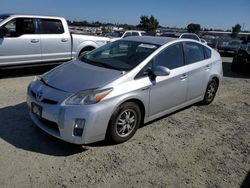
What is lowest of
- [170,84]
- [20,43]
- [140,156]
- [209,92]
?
[140,156]

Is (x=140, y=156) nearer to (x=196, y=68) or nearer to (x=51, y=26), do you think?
(x=196, y=68)

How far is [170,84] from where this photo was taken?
4.87 metres

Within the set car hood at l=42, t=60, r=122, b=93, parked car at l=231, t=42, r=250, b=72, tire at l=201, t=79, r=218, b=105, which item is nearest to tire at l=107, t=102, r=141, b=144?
car hood at l=42, t=60, r=122, b=93

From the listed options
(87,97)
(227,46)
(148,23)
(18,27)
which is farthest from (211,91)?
(148,23)

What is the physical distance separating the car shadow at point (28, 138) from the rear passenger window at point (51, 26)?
13.6ft

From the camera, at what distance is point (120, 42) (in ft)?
18.2

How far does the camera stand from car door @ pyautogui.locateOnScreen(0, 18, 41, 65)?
25.7 feet

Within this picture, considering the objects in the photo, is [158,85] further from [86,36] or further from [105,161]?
[86,36]

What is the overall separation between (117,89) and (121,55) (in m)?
1.17

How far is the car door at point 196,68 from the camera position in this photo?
5434 millimetres

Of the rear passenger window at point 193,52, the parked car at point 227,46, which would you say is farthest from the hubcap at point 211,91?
the parked car at point 227,46

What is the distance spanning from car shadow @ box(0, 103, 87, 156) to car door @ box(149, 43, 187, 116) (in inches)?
55.5

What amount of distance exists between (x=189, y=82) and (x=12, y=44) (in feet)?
16.6

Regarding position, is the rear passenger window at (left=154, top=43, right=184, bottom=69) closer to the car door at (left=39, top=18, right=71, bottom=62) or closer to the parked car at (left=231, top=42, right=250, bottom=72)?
the car door at (left=39, top=18, right=71, bottom=62)
